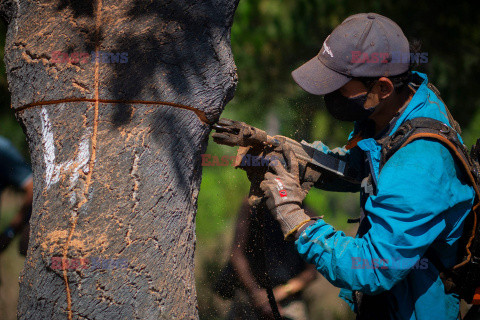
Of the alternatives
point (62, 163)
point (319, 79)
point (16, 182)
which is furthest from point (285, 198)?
point (16, 182)

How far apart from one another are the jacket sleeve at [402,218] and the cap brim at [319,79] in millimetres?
439

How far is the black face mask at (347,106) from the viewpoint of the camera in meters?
2.11

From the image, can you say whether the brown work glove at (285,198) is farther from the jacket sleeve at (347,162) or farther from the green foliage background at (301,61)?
the green foliage background at (301,61)

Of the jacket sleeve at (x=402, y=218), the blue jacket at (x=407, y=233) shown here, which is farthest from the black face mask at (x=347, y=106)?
the jacket sleeve at (x=402, y=218)

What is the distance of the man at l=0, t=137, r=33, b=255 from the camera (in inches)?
137

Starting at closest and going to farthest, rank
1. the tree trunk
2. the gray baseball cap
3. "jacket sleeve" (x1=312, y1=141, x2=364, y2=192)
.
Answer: the tree trunk → the gray baseball cap → "jacket sleeve" (x1=312, y1=141, x2=364, y2=192)

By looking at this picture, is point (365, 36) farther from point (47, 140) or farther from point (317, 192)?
point (317, 192)

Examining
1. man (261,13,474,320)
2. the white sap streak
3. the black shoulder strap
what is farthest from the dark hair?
the white sap streak

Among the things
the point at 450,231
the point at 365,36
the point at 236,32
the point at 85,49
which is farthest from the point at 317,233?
the point at 236,32

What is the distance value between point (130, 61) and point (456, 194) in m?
1.41

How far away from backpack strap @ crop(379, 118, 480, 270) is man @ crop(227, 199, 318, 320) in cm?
138

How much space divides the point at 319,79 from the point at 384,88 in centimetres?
30

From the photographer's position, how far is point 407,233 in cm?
174

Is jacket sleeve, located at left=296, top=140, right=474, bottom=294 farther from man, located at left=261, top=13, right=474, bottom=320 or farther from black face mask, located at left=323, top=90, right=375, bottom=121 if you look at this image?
black face mask, located at left=323, top=90, right=375, bottom=121
